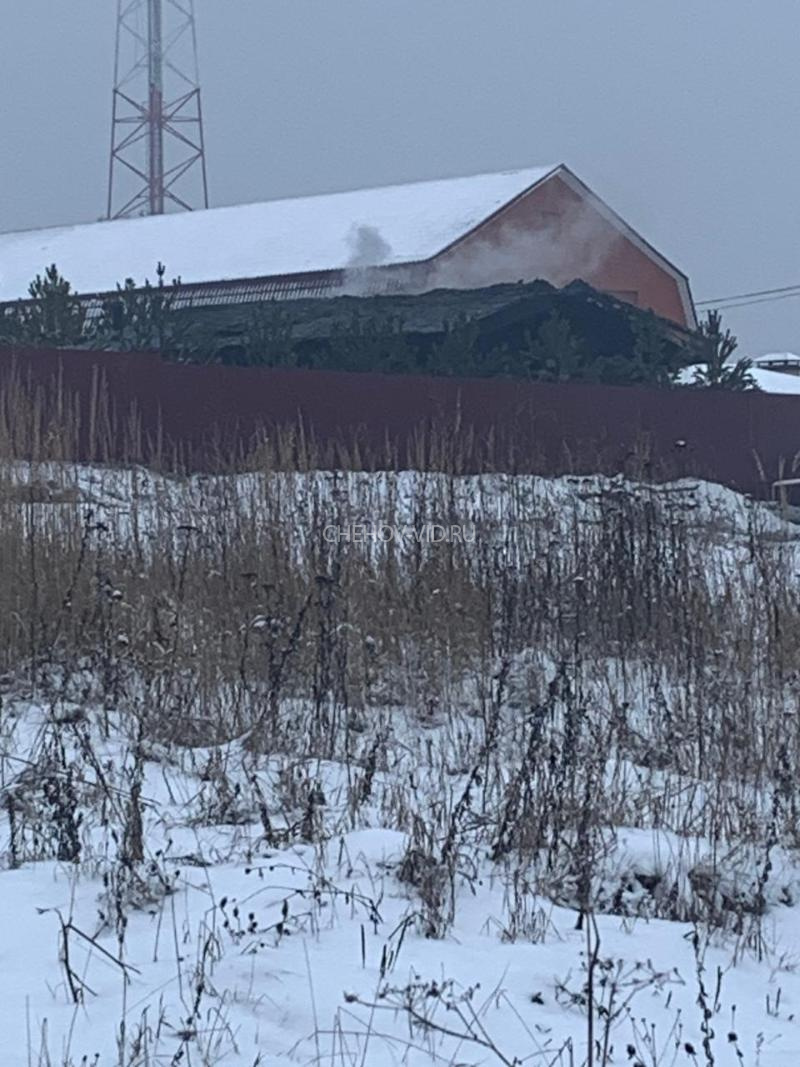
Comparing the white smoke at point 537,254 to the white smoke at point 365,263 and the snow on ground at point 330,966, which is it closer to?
the white smoke at point 365,263

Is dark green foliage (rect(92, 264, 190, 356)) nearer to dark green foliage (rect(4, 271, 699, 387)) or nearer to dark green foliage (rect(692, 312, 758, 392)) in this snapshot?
dark green foliage (rect(4, 271, 699, 387))

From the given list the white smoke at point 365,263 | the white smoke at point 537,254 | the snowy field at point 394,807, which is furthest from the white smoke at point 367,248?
the snowy field at point 394,807

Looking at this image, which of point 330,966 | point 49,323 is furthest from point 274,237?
point 330,966

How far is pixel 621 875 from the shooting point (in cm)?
489

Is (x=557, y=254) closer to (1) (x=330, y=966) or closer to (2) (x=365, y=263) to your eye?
(2) (x=365, y=263)

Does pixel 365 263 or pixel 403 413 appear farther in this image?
pixel 365 263

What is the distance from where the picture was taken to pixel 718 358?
2425 cm

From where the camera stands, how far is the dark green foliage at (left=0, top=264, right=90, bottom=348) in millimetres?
20844

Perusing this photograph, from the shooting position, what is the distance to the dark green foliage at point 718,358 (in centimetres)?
2400

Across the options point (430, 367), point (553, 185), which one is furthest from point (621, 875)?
point (553, 185)

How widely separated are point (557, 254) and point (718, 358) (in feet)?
27.1

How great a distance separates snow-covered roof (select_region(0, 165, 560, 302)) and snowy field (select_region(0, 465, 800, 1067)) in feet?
64.5

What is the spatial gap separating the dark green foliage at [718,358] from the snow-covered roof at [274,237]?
18.3ft

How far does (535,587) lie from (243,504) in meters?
1.80
